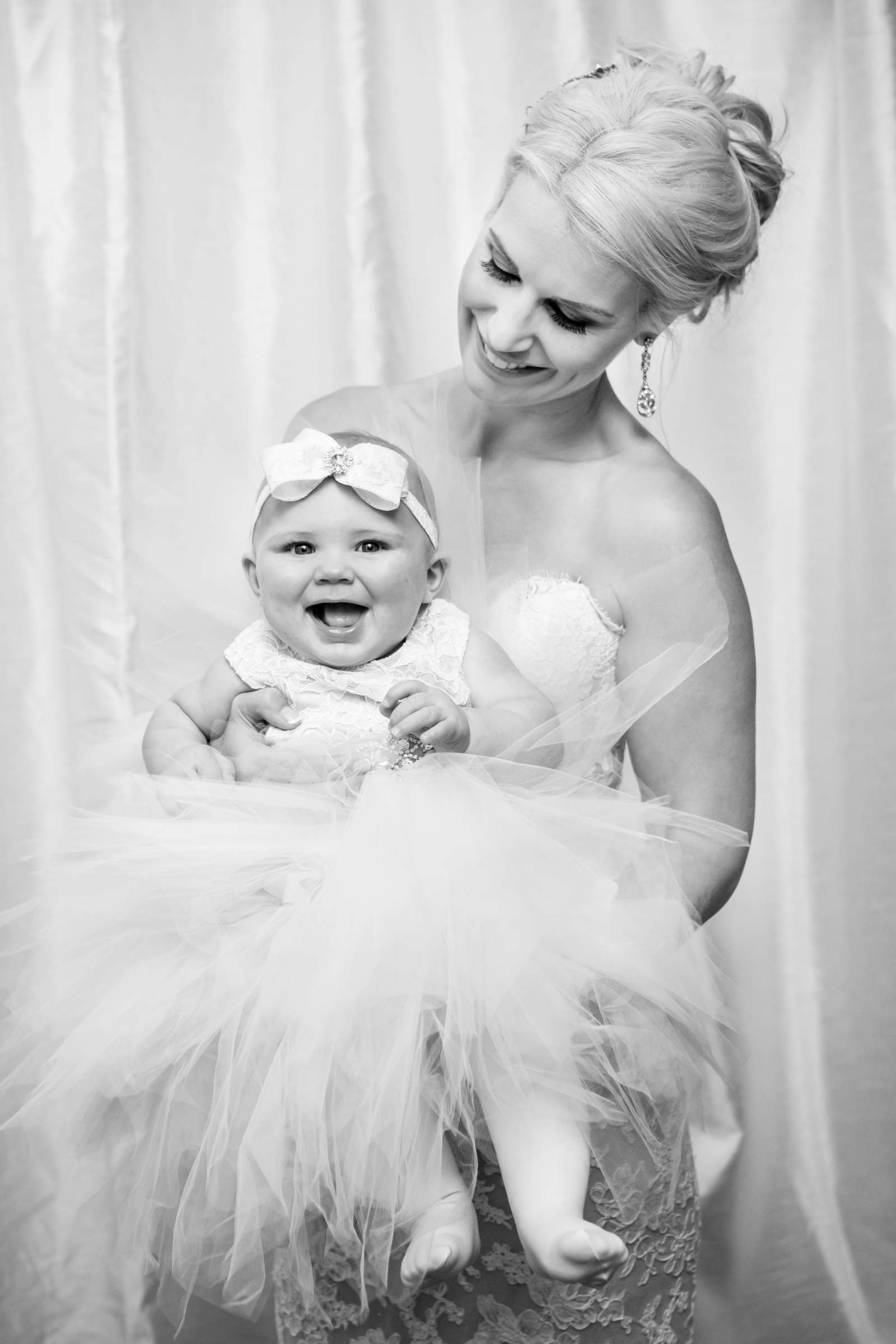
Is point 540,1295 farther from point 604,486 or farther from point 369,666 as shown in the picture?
point 604,486

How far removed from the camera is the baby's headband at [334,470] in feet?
5.42

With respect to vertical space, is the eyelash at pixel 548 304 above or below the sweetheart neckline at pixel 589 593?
above

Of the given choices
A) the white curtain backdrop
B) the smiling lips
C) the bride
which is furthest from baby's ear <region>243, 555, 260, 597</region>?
the white curtain backdrop

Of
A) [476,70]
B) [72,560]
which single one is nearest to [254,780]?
[72,560]

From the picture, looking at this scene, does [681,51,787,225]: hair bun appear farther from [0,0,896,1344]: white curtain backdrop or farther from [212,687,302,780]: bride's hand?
[212,687,302,780]: bride's hand

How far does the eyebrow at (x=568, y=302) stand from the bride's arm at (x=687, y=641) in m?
0.28

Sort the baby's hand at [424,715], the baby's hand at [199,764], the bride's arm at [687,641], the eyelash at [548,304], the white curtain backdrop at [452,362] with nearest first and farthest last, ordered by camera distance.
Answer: the baby's hand at [424,715] < the baby's hand at [199,764] < the eyelash at [548,304] < the bride's arm at [687,641] < the white curtain backdrop at [452,362]

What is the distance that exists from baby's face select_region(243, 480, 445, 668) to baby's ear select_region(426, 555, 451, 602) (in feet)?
0.25

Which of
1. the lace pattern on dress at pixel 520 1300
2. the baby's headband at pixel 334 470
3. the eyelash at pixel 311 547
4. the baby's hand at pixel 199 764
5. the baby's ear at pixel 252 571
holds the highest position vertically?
the baby's headband at pixel 334 470

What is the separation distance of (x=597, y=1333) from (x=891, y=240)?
1893 millimetres

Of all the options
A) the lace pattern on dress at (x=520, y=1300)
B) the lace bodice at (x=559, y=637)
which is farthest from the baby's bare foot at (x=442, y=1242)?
the lace bodice at (x=559, y=637)

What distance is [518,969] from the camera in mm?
1338
